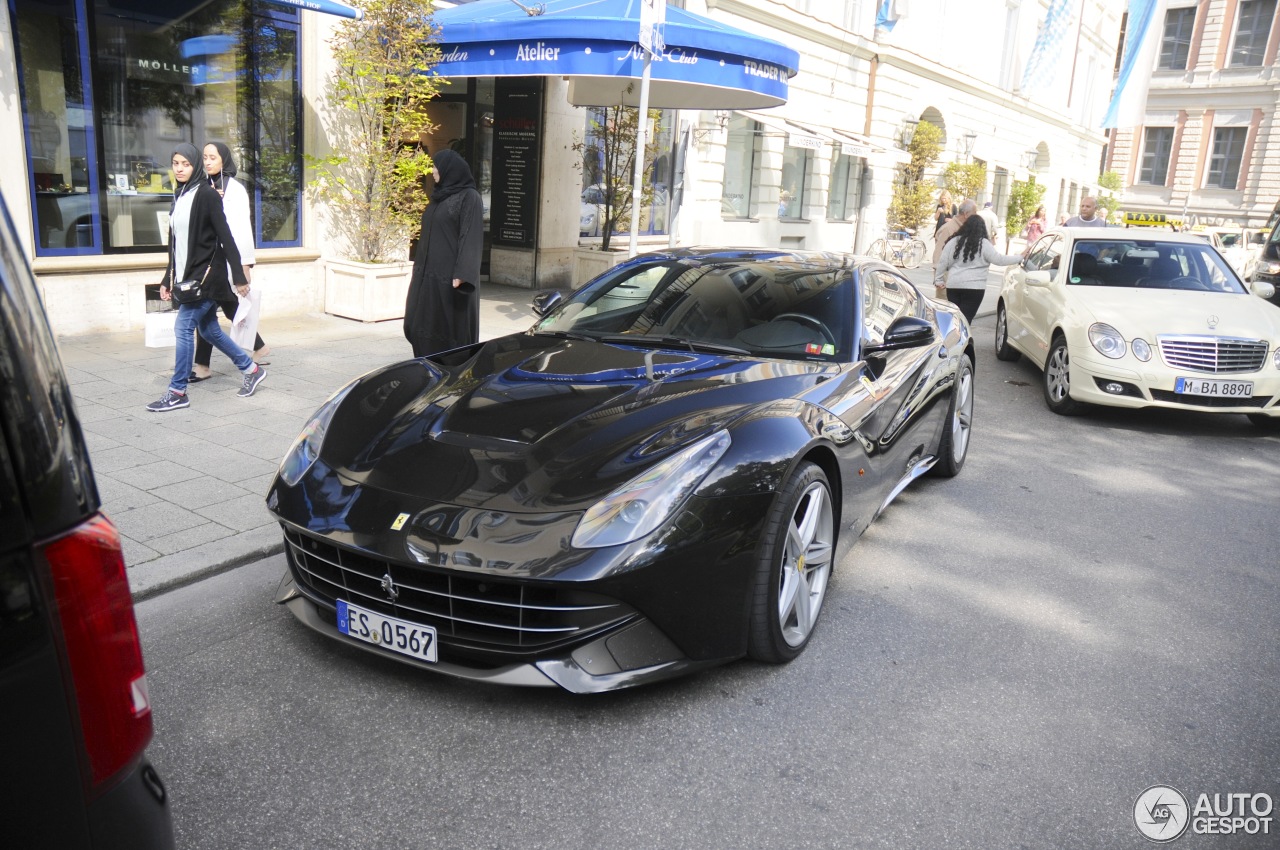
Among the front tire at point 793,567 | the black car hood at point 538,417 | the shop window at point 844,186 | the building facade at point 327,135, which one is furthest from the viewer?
the shop window at point 844,186

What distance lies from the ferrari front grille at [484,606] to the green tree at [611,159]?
11463 mm

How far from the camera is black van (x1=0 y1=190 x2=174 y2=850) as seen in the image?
4.30 ft

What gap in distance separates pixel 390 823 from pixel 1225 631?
343 cm

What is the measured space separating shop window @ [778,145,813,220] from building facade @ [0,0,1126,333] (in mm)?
55

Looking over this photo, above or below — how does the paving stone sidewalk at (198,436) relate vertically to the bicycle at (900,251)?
below

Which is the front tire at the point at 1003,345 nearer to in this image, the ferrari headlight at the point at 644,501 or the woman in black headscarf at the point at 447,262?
the woman in black headscarf at the point at 447,262

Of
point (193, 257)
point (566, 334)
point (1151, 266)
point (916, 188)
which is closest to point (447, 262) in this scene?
point (193, 257)

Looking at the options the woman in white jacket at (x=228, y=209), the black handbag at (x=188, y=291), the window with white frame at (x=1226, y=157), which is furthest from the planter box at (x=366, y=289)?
the window with white frame at (x=1226, y=157)

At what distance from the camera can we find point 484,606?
2.99m

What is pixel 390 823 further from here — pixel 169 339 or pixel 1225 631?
pixel 169 339

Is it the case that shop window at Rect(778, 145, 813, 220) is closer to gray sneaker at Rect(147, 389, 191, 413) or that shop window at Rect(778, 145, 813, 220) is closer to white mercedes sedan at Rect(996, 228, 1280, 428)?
white mercedes sedan at Rect(996, 228, 1280, 428)

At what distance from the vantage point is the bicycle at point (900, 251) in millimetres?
22375

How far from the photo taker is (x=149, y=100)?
9.18 meters
